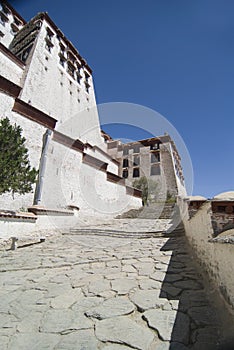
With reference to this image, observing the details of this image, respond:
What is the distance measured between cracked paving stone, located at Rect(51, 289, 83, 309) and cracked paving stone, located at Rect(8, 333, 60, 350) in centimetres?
50

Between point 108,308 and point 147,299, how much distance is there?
0.49 m

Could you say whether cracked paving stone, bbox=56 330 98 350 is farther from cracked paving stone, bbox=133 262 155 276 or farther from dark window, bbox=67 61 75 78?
dark window, bbox=67 61 75 78

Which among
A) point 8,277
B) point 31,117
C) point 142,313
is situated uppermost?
point 31,117

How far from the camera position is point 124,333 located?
154cm

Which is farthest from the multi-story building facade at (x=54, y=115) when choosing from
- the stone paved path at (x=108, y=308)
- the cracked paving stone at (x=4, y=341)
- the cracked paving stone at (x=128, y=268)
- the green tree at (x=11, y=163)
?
the cracked paving stone at (x=4, y=341)

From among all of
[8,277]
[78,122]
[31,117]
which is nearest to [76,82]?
[78,122]

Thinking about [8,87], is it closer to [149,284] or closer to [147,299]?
[149,284]

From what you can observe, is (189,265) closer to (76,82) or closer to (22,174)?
(22,174)

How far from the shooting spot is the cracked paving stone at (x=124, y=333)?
1.42 m

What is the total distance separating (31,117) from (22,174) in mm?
5273

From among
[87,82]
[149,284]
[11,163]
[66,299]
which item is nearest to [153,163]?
[87,82]

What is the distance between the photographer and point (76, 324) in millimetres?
1701

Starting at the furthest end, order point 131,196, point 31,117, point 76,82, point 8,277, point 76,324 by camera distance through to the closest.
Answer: point 76,82
point 131,196
point 31,117
point 8,277
point 76,324

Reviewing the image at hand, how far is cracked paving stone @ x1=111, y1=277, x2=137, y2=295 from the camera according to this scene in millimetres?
2385
